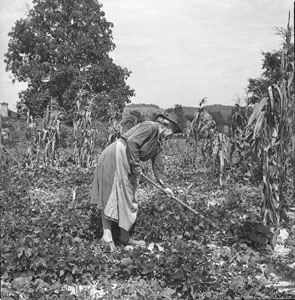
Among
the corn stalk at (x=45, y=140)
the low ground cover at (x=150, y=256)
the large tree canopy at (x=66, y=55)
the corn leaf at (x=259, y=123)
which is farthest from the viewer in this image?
the large tree canopy at (x=66, y=55)

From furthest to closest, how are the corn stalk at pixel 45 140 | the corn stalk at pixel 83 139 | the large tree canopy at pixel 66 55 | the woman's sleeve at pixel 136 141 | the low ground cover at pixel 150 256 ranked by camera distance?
the large tree canopy at pixel 66 55 → the corn stalk at pixel 83 139 → the corn stalk at pixel 45 140 → the woman's sleeve at pixel 136 141 → the low ground cover at pixel 150 256

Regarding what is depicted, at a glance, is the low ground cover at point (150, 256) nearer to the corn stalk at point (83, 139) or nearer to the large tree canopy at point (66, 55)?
the corn stalk at point (83, 139)

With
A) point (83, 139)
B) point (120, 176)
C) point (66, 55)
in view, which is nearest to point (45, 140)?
point (83, 139)

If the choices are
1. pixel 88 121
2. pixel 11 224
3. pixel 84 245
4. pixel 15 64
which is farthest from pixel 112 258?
pixel 15 64

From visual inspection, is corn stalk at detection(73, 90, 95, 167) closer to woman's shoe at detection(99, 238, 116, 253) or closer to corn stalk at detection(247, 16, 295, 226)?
woman's shoe at detection(99, 238, 116, 253)

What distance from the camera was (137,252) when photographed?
162 inches

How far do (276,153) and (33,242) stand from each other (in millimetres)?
2239

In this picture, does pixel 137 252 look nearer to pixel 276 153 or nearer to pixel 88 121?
pixel 276 153

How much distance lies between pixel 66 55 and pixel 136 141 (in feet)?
34.0

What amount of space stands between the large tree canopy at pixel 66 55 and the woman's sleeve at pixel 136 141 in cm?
688

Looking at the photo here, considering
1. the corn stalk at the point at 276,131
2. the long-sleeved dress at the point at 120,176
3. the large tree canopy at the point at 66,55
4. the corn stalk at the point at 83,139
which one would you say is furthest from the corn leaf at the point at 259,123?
the large tree canopy at the point at 66,55

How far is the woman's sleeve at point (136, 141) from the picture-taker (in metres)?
4.83

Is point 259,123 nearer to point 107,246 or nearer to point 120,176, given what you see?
point 120,176

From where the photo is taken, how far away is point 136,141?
4836 millimetres
